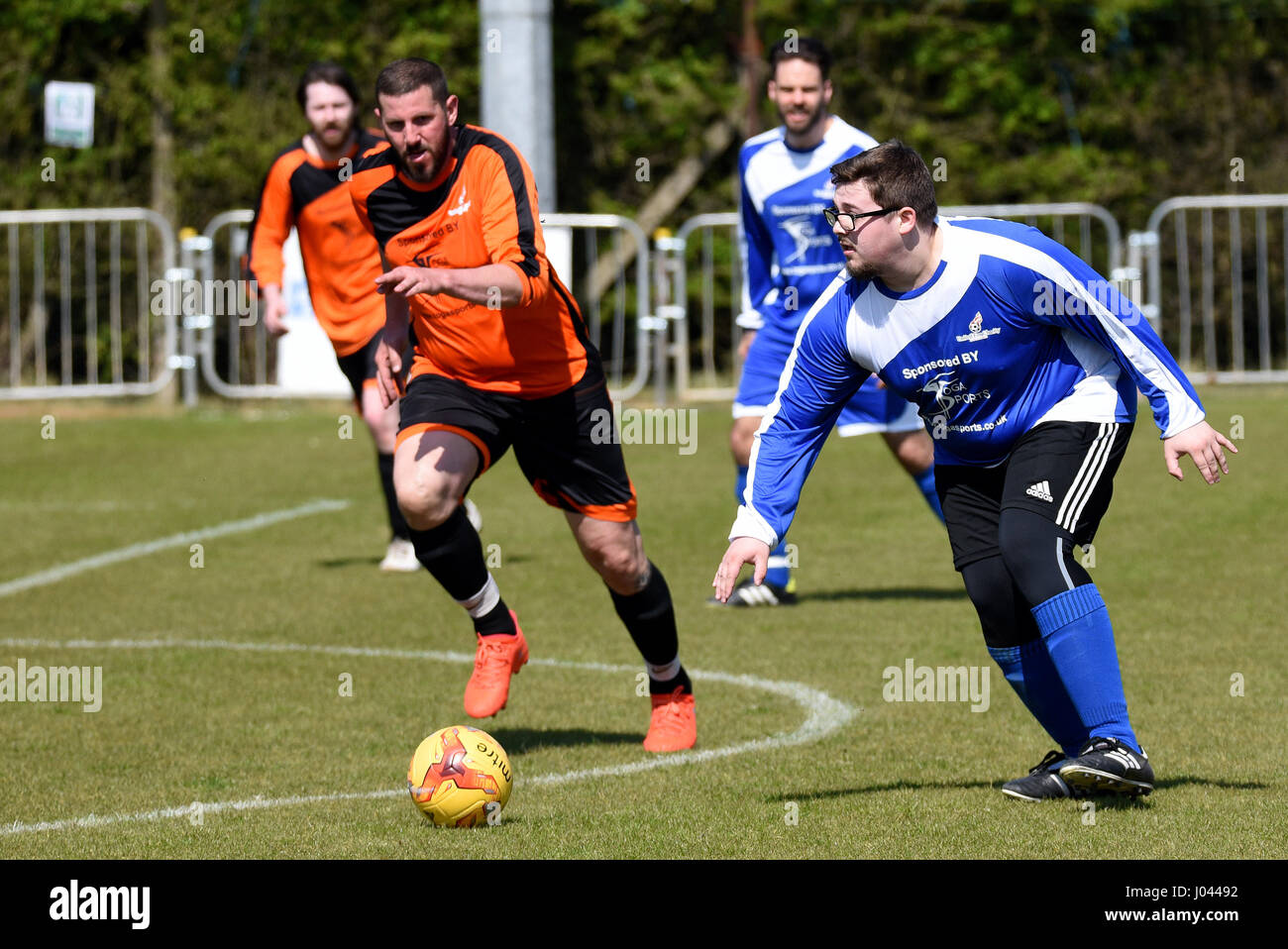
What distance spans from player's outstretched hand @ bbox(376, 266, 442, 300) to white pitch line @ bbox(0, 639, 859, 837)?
152 cm

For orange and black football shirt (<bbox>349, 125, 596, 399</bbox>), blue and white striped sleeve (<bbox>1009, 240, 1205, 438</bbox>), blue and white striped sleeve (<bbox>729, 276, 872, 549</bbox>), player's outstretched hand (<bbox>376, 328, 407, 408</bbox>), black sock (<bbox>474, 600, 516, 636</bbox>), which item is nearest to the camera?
blue and white striped sleeve (<bbox>1009, 240, 1205, 438</bbox>)

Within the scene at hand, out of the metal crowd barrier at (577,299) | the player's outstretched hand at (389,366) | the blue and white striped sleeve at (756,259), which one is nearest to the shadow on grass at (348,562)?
the blue and white striped sleeve at (756,259)

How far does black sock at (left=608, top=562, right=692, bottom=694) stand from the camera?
6.50m

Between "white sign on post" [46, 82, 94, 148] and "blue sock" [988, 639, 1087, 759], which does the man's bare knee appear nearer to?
"blue sock" [988, 639, 1087, 759]

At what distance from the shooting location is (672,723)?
6.46 m

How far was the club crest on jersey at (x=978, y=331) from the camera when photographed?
5.35 m

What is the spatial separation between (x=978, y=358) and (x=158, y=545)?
23.5ft

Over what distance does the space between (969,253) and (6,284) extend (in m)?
16.3

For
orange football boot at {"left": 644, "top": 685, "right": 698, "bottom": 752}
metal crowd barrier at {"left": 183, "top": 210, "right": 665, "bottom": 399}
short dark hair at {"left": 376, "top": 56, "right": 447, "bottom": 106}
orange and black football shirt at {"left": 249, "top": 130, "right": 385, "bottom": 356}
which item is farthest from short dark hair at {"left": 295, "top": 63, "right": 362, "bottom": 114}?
metal crowd barrier at {"left": 183, "top": 210, "right": 665, "bottom": 399}

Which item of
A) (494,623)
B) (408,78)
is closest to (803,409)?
(494,623)

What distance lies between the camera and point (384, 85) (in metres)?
6.20

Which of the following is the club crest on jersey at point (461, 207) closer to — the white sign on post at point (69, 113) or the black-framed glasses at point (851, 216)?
the black-framed glasses at point (851, 216)
